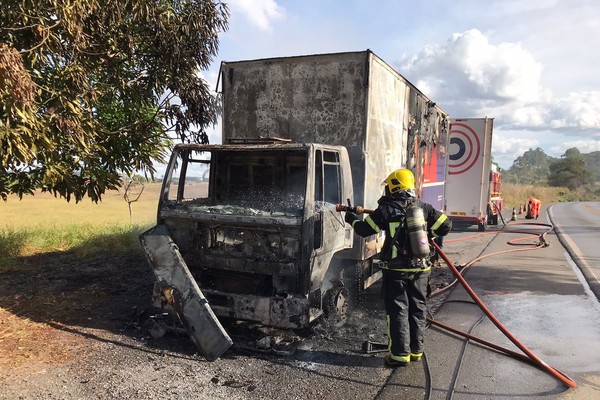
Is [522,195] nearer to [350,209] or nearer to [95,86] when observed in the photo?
[350,209]

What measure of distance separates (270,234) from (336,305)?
1.21 meters

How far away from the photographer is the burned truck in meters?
4.35

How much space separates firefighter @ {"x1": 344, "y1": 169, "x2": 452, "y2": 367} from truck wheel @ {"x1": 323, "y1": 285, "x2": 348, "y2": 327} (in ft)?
2.52

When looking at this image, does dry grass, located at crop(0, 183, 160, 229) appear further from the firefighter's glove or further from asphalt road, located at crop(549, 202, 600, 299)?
asphalt road, located at crop(549, 202, 600, 299)

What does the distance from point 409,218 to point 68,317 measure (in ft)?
13.5

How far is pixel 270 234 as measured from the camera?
448 cm

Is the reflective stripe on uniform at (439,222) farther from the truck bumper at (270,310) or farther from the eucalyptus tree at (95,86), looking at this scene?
the eucalyptus tree at (95,86)

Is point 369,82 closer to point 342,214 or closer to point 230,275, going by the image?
point 342,214

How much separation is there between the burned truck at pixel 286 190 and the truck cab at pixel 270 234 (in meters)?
0.01

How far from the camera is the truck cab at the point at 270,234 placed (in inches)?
169

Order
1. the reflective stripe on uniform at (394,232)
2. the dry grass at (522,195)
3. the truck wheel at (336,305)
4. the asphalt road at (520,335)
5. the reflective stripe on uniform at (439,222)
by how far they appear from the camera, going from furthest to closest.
Result: the dry grass at (522,195), the truck wheel at (336,305), the reflective stripe on uniform at (439,222), the reflective stripe on uniform at (394,232), the asphalt road at (520,335)

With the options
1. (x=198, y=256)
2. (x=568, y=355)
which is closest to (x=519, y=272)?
(x=568, y=355)

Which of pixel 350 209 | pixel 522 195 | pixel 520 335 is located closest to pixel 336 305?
pixel 350 209

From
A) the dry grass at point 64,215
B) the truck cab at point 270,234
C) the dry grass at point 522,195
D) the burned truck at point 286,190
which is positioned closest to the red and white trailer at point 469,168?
the burned truck at point 286,190
